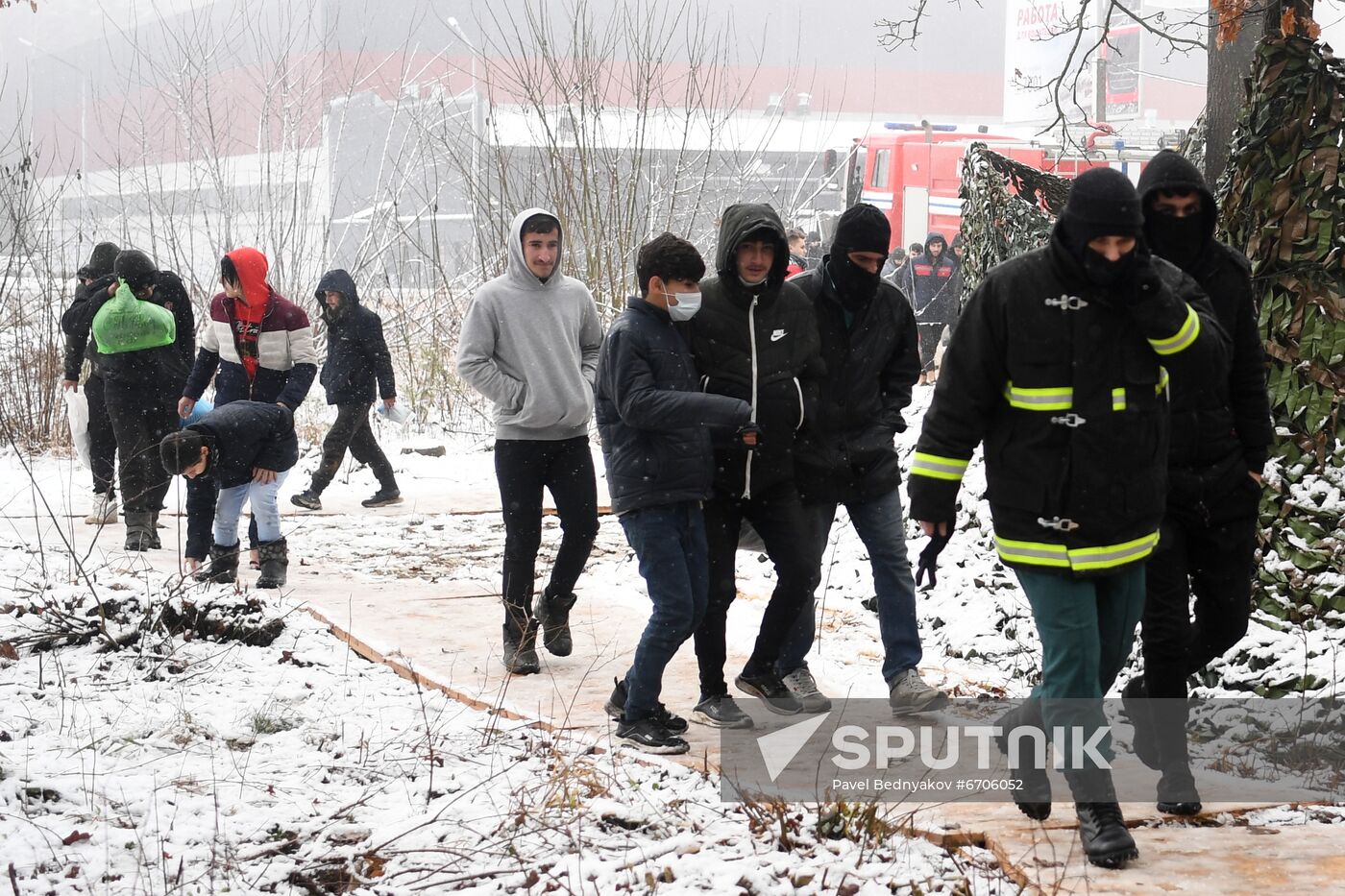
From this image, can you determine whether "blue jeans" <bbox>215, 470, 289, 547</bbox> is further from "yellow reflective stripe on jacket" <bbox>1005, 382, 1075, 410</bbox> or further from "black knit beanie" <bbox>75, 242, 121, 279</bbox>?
"yellow reflective stripe on jacket" <bbox>1005, 382, 1075, 410</bbox>

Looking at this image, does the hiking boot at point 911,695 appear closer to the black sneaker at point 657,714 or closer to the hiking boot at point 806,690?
the hiking boot at point 806,690

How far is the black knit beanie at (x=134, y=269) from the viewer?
864cm

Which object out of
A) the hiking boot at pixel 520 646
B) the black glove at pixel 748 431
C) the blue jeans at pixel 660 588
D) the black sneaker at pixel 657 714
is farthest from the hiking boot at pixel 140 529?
the black glove at pixel 748 431

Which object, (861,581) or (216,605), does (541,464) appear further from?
(861,581)

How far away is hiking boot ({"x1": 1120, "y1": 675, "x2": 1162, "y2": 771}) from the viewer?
4094mm

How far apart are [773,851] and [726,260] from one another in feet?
7.04

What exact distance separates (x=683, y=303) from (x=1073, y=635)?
6.01ft

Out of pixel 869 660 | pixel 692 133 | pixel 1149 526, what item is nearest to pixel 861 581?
pixel 869 660

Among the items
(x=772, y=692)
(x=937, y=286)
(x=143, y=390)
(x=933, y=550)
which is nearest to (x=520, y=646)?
(x=772, y=692)

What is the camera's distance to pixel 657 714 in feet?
15.7

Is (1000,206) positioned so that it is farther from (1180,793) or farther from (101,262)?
(101,262)

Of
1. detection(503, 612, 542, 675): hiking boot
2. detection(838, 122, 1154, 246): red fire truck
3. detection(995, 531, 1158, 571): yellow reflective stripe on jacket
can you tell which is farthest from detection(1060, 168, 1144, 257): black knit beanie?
detection(838, 122, 1154, 246): red fire truck

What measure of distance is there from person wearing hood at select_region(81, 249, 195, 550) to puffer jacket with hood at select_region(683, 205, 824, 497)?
505cm

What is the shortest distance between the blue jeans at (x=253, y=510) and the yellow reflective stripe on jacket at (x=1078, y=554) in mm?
4929
